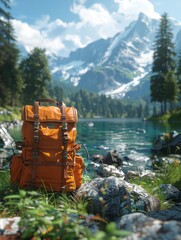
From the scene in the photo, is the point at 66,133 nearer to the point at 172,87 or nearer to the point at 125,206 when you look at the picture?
the point at 125,206

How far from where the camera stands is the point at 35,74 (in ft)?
211

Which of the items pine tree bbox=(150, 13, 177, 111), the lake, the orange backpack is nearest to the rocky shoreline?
the orange backpack

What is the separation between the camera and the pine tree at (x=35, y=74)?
6331 cm

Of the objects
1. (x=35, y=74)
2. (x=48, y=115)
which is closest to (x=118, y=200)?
(x=48, y=115)

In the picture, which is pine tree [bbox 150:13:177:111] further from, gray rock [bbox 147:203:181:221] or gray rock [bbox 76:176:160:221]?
gray rock [bbox 147:203:181:221]

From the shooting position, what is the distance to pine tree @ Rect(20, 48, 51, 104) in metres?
63.3

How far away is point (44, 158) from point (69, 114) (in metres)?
0.93

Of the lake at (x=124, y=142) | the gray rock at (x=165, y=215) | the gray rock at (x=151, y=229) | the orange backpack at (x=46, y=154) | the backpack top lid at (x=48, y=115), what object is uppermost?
the backpack top lid at (x=48, y=115)

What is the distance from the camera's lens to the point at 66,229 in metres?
2.86

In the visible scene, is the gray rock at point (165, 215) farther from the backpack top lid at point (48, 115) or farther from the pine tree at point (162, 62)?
the pine tree at point (162, 62)

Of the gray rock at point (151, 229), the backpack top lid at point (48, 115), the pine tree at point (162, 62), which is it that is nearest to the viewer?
the gray rock at point (151, 229)

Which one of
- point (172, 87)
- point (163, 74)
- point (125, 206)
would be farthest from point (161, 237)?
point (163, 74)

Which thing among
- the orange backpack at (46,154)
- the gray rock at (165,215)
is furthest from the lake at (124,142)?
the gray rock at (165,215)

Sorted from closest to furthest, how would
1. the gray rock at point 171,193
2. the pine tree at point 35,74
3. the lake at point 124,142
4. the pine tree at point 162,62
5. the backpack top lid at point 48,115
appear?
the backpack top lid at point 48,115
the gray rock at point 171,193
the lake at point 124,142
the pine tree at point 162,62
the pine tree at point 35,74
